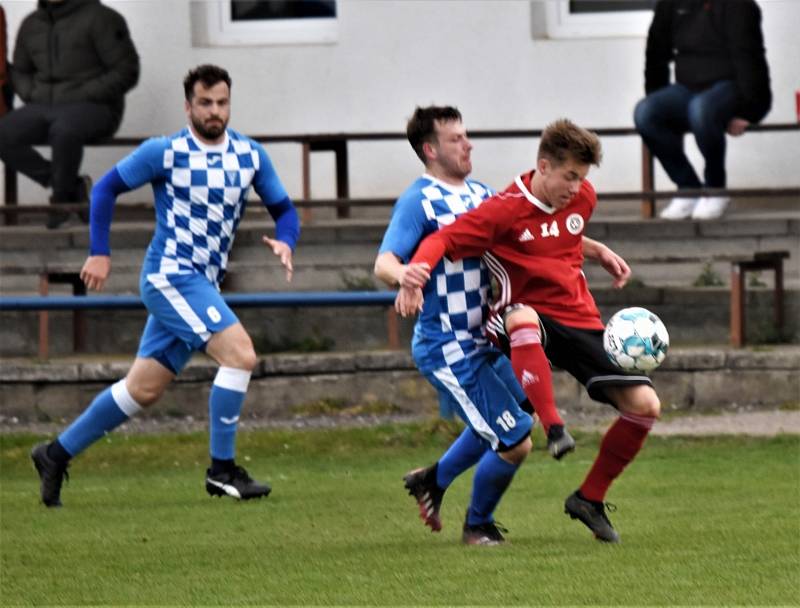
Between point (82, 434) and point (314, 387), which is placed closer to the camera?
point (82, 434)

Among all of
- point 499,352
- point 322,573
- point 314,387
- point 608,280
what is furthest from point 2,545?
point 608,280

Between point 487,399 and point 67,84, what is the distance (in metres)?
7.19

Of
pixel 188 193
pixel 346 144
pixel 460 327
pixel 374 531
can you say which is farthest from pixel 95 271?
pixel 346 144

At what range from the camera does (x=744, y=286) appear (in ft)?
39.9

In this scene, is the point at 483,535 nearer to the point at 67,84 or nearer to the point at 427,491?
the point at 427,491

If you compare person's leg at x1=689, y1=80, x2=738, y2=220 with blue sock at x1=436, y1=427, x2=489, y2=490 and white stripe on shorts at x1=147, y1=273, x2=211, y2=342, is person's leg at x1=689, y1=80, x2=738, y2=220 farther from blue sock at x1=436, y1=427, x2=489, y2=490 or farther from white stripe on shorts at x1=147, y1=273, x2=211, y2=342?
blue sock at x1=436, y1=427, x2=489, y2=490

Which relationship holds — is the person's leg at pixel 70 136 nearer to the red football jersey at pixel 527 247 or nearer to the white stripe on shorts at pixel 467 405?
the white stripe on shorts at pixel 467 405

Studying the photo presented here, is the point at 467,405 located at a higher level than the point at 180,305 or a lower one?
lower

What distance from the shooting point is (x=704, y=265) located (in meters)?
13.3

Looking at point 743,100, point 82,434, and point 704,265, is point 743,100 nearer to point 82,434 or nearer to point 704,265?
point 704,265

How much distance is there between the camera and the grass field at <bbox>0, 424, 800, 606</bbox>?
6363 mm

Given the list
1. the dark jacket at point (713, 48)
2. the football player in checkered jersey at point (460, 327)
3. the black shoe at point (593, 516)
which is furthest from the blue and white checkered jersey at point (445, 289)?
the dark jacket at point (713, 48)

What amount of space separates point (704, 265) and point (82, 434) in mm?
5580

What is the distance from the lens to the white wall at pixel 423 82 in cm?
1385
